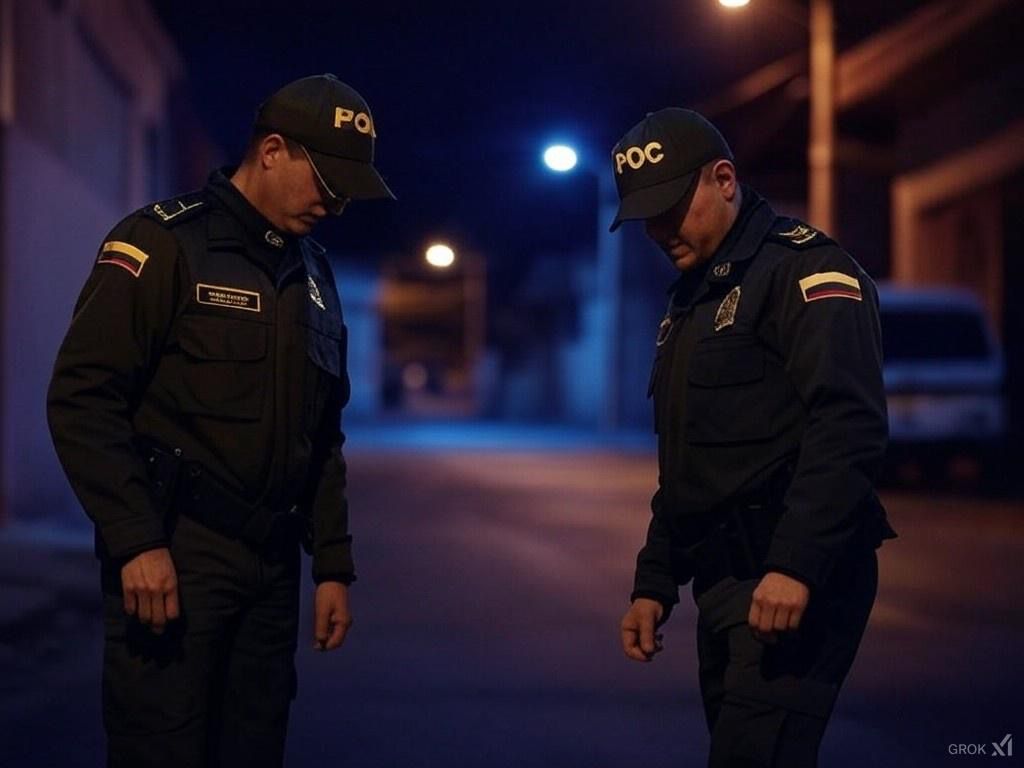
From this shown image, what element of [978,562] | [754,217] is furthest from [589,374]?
[754,217]

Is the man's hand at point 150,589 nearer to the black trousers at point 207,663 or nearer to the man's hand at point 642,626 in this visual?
the black trousers at point 207,663

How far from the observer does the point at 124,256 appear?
3.03 m

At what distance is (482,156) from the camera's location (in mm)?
16031

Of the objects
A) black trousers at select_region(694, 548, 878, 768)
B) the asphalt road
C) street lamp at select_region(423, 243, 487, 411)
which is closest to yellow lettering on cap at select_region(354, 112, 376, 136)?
black trousers at select_region(694, 548, 878, 768)

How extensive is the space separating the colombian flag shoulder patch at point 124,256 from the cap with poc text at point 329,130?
476 millimetres

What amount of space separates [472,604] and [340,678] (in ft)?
7.83

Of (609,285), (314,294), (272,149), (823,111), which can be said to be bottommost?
(314,294)

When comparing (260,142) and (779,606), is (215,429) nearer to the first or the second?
(260,142)

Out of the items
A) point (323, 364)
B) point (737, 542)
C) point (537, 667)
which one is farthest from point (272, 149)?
point (537, 667)

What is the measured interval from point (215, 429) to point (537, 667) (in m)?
4.15

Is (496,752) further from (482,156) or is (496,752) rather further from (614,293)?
(614,293)

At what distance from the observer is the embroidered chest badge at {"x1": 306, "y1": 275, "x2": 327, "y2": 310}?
3400 millimetres

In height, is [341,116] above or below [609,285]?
below

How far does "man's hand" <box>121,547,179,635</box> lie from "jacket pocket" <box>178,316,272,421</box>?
1.21 ft
